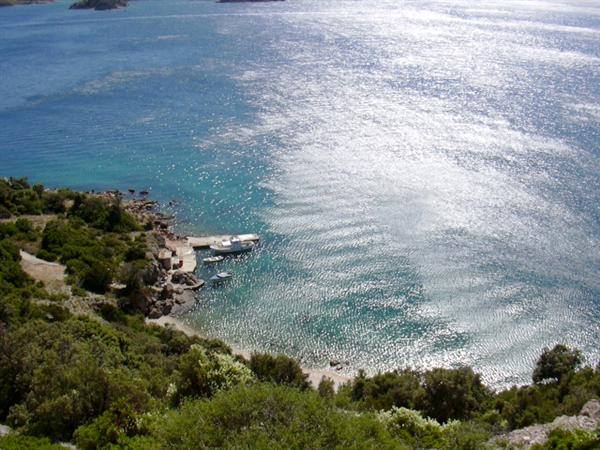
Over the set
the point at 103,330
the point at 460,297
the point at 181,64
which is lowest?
the point at 460,297

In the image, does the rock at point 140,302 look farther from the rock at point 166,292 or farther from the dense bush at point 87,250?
the dense bush at point 87,250

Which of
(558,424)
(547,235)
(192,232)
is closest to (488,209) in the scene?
(547,235)

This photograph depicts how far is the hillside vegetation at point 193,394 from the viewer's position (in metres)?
18.5

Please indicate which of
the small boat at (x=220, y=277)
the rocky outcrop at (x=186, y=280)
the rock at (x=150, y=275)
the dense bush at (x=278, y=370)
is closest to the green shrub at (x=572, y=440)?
the dense bush at (x=278, y=370)

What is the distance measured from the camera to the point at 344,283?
4531 cm

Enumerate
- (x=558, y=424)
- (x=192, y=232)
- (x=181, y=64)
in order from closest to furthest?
(x=558, y=424) < (x=192, y=232) < (x=181, y=64)

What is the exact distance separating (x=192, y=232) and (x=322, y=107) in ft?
123

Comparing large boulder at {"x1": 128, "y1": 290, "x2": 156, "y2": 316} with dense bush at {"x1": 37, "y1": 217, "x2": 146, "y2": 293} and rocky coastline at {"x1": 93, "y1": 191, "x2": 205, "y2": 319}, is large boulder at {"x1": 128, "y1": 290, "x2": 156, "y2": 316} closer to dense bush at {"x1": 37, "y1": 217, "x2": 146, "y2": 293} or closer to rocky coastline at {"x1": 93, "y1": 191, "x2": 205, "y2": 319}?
rocky coastline at {"x1": 93, "y1": 191, "x2": 205, "y2": 319}

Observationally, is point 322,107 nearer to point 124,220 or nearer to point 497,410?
point 124,220

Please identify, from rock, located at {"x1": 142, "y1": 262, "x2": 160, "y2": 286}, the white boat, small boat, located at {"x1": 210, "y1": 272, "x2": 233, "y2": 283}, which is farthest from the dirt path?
the white boat

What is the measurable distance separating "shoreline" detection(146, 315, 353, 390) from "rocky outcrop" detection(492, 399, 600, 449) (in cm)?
1252

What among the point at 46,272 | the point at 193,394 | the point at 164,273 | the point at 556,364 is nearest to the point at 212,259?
the point at 164,273

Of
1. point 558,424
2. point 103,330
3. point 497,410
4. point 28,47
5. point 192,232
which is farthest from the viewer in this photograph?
point 28,47

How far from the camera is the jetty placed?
167 ft
